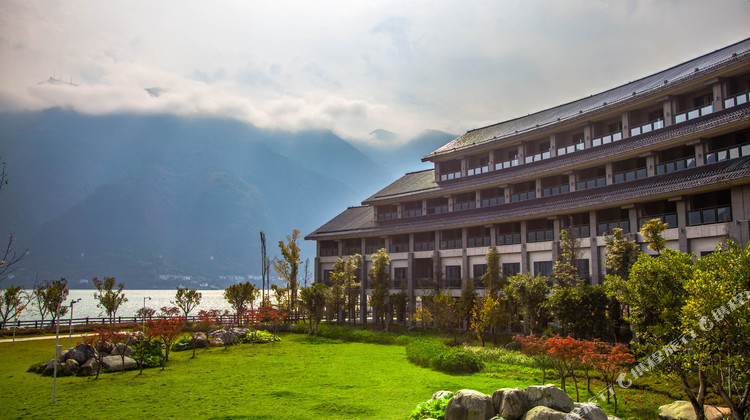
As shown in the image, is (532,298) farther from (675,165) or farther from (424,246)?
(424,246)

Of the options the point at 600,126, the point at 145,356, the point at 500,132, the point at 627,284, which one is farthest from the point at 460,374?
the point at 500,132

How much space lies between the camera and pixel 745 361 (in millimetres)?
12234

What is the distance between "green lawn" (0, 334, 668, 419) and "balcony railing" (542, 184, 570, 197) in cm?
1895

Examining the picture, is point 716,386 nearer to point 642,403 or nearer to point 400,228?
point 642,403

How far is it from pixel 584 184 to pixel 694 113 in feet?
28.6

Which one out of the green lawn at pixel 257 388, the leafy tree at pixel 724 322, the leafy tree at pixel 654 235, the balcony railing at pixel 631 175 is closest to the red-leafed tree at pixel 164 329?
the green lawn at pixel 257 388

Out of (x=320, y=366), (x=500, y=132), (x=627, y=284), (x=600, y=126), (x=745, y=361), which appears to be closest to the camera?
(x=745, y=361)

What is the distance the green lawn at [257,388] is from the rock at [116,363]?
3.23 ft

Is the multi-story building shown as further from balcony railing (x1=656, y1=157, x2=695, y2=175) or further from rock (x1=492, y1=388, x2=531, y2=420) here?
rock (x1=492, y1=388, x2=531, y2=420)

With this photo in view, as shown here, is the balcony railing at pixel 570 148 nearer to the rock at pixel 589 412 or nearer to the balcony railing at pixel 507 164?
the balcony railing at pixel 507 164

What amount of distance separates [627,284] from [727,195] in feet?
56.4

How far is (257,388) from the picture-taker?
21422mm

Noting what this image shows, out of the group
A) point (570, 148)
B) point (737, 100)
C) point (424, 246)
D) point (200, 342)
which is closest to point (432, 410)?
point (200, 342)

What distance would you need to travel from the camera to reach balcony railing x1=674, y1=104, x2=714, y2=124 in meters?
31.3
